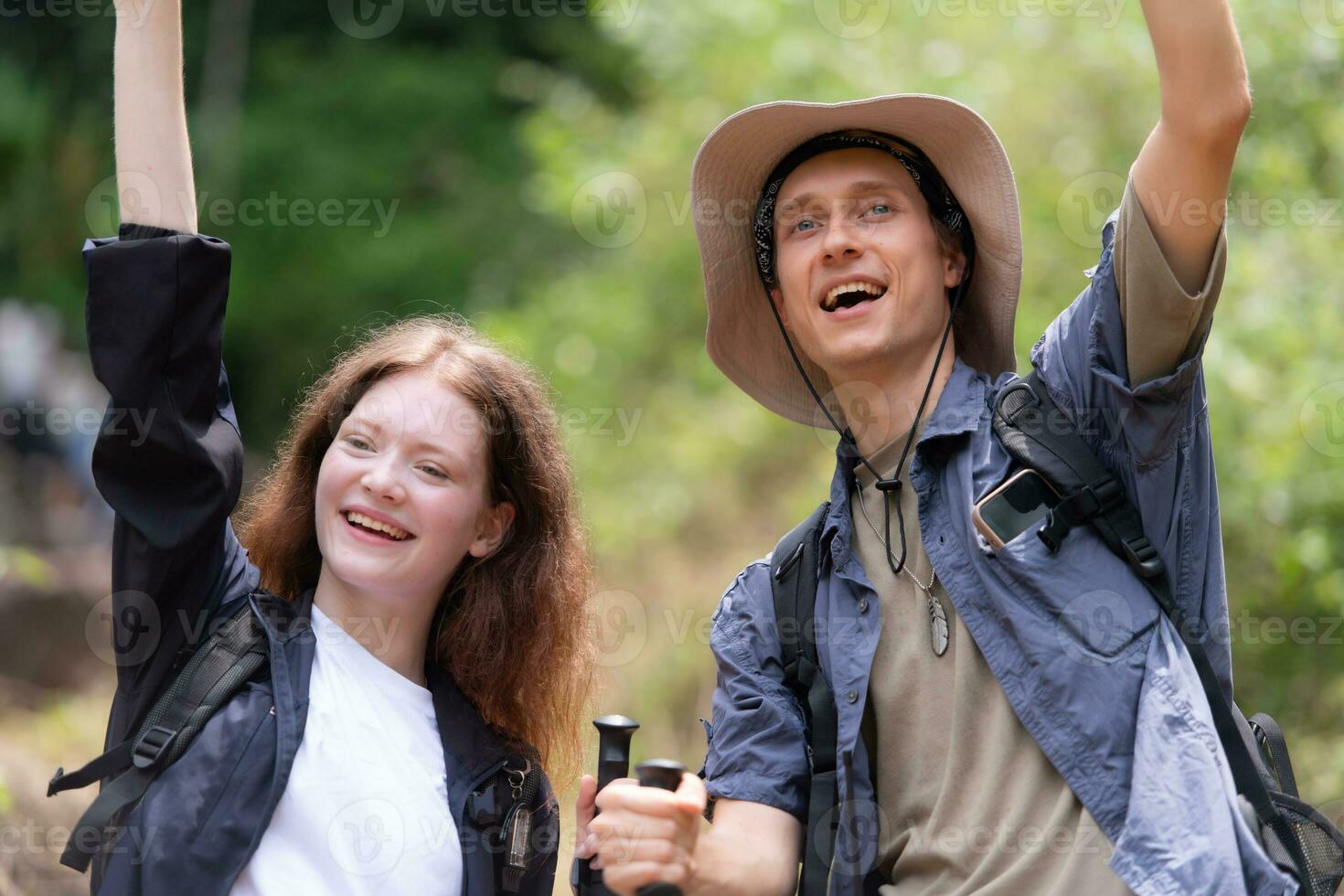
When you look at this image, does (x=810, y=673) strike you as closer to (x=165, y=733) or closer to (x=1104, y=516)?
(x=1104, y=516)

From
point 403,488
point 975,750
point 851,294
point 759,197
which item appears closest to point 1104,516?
point 975,750

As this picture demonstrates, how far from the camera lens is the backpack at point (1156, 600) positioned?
2209 mm

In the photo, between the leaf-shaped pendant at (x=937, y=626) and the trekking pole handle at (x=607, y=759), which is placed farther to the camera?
the leaf-shaped pendant at (x=937, y=626)

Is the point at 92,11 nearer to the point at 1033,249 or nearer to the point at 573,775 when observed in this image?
the point at 1033,249

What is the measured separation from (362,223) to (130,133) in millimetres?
11979

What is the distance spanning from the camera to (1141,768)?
7.17ft

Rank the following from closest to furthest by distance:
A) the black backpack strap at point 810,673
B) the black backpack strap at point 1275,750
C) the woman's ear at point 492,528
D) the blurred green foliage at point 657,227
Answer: the black backpack strap at point 1275,750 < the black backpack strap at point 810,673 < the woman's ear at point 492,528 < the blurred green foliage at point 657,227

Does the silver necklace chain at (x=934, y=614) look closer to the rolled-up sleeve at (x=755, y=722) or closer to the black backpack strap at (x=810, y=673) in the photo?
the black backpack strap at (x=810, y=673)

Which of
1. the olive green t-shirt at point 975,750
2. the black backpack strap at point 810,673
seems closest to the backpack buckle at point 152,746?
the black backpack strap at point 810,673

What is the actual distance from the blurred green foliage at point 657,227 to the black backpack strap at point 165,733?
1274mm

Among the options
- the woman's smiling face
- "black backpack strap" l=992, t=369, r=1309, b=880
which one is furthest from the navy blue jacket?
"black backpack strap" l=992, t=369, r=1309, b=880

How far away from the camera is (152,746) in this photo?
2443 millimetres

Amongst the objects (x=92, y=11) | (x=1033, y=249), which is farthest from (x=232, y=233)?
(x=1033, y=249)

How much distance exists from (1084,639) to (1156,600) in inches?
5.7
